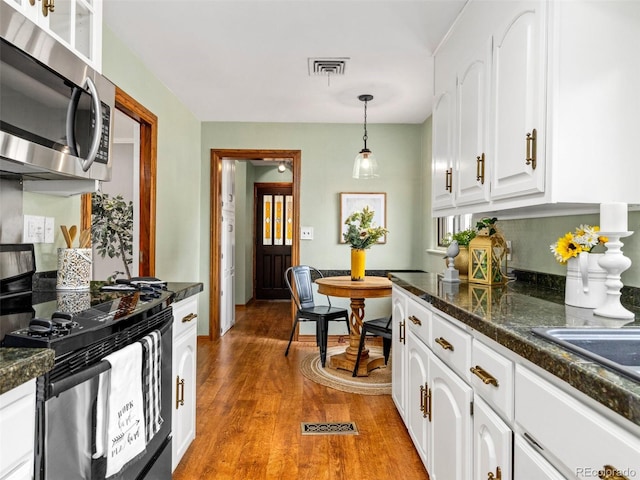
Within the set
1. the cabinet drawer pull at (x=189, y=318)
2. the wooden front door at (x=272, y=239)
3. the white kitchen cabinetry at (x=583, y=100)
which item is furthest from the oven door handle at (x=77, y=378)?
the wooden front door at (x=272, y=239)

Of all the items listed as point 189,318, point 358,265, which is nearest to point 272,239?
point 358,265

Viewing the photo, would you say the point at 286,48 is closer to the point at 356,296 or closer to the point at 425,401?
the point at 356,296

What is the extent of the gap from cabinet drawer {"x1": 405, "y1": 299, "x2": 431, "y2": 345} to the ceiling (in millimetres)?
1613

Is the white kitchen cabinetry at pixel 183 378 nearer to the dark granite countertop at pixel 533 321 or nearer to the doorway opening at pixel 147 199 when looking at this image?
the dark granite countertop at pixel 533 321

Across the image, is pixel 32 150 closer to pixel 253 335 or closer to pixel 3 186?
pixel 3 186

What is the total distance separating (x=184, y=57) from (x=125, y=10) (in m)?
0.64

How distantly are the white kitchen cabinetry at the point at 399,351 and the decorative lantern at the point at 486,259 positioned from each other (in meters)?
0.41

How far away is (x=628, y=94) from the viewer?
1424 mm

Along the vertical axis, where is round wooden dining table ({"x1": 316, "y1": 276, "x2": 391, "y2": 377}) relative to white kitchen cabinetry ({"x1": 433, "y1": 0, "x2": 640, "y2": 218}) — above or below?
below

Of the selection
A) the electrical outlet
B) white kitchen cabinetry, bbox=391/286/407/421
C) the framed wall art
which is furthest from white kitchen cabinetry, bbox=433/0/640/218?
the electrical outlet

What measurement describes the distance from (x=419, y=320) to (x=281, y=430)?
3.54ft

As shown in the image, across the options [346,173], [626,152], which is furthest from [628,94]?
[346,173]

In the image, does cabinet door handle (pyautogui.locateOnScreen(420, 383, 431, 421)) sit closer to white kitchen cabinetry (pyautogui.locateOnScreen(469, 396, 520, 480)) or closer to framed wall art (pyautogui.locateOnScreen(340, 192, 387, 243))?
white kitchen cabinetry (pyautogui.locateOnScreen(469, 396, 520, 480))

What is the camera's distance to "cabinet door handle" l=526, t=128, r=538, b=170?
1.49 metres
